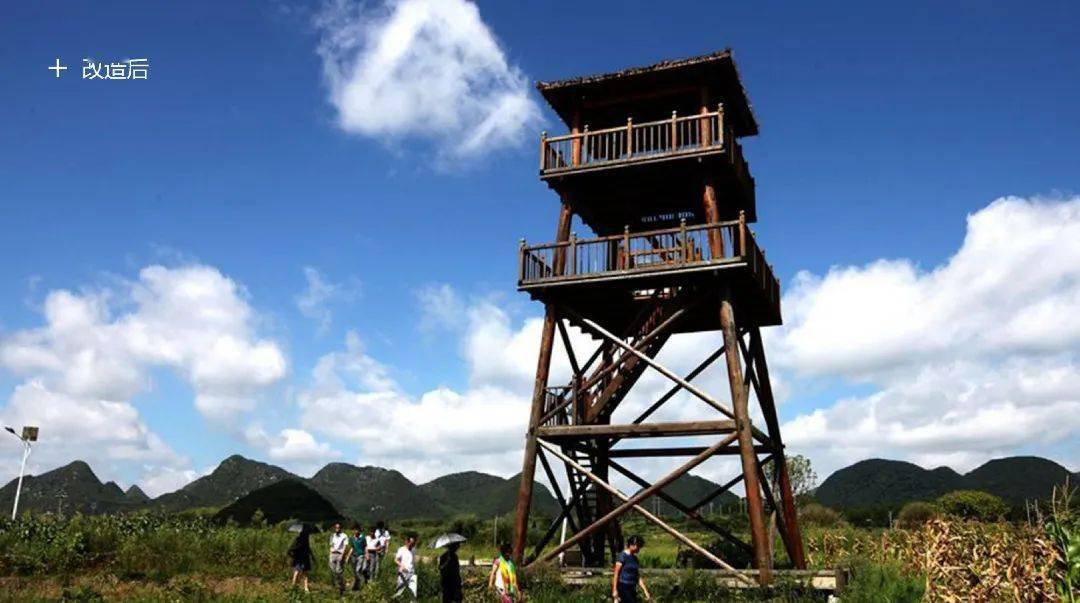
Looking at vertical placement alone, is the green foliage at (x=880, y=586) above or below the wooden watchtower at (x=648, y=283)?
below

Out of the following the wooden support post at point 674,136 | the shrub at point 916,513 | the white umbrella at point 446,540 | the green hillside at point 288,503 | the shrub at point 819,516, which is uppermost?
the wooden support post at point 674,136

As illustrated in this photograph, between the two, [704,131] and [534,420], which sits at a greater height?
[704,131]

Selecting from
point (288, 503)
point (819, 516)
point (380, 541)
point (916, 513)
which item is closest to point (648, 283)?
point (380, 541)

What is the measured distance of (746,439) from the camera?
18.8 meters

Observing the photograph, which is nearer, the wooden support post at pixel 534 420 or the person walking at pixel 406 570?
the person walking at pixel 406 570

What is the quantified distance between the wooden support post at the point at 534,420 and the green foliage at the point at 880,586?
676 cm

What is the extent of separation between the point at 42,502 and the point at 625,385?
303 ft

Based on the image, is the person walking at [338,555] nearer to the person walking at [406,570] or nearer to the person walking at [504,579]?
the person walking at [406,570]

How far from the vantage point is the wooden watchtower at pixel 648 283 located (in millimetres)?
19766

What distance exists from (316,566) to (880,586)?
1453cm

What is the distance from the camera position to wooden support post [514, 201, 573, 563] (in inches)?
800

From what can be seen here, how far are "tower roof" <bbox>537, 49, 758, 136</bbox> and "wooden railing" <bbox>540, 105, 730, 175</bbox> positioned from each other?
80 centimetres

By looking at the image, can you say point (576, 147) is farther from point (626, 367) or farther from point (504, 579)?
point (504, 579)

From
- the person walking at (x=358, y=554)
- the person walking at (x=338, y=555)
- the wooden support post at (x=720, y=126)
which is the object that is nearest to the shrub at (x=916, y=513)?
the wooden support post at (x=720, y=126)
